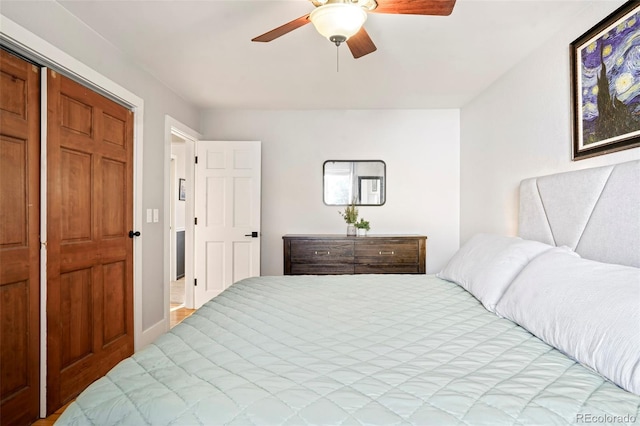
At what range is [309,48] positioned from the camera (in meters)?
2.51

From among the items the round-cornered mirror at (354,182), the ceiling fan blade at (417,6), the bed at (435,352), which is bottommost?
the bed at (435,352)

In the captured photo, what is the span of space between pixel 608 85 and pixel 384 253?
235cm

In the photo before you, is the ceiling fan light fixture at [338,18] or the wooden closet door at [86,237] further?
the wooden closet door at [86,237]

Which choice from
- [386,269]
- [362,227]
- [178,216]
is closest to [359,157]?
[362,227]

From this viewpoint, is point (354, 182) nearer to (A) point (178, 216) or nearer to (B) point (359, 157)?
(B) point (359, 157)

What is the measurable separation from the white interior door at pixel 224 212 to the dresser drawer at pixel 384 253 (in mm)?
1298

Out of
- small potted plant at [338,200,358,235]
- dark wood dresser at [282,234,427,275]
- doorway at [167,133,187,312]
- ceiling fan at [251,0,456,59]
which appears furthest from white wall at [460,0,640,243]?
doorway at [167,133,187,312]

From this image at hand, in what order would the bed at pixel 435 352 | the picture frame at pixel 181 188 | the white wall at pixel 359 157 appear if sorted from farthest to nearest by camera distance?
the picture frame at pixel 181 188 < the white wall at pixel 359 157 < the bed at pixel 435 352

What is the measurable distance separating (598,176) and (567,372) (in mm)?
1202

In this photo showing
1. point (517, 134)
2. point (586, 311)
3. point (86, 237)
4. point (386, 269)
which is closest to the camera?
point (586, 311)

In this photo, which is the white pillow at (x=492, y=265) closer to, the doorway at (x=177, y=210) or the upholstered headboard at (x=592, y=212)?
the upholstered headboard at (x=592, y=212)

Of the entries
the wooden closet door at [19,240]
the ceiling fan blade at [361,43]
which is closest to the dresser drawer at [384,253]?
the ceiling fan blade at [361,43]

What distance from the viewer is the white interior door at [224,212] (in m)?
4.00

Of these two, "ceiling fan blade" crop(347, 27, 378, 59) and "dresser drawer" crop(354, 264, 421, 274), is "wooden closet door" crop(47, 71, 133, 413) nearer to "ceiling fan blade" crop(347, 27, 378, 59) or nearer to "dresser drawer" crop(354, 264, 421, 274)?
"ceiling fan blade" crop(347, 27, 378, 59)
